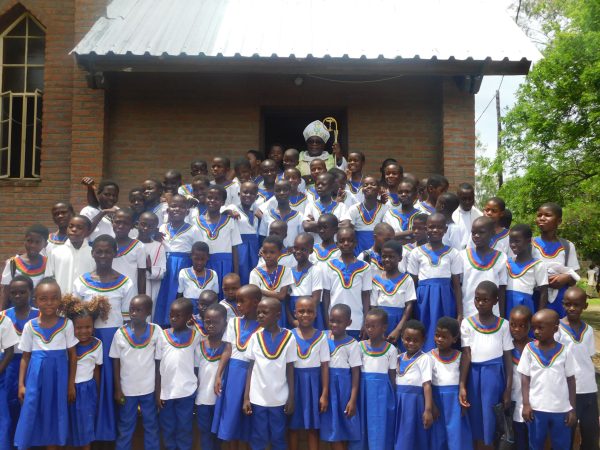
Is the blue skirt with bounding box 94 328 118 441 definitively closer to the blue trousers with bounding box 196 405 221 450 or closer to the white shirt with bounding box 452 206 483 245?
the blue trousers with bounding box 196 405 221 450

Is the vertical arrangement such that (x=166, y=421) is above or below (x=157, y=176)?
below

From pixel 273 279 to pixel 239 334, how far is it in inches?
27.2

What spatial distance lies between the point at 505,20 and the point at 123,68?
4.54 meters

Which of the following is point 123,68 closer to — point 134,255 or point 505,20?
point 134,255

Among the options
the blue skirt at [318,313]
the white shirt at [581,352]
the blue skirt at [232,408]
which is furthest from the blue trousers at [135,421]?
the white shirt at [581,352]

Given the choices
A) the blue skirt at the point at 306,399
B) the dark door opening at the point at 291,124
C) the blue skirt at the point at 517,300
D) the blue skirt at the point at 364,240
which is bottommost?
the blue skirt at the point at 306,399

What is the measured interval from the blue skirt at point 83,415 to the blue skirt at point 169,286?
1120 mm

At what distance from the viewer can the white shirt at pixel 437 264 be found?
495 cm

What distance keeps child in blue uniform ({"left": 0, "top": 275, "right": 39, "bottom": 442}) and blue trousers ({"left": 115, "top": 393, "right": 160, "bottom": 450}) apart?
0.73 m

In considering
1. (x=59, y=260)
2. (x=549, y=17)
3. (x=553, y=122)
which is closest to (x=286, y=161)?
(x=59, y=260)

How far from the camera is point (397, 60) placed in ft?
22.6

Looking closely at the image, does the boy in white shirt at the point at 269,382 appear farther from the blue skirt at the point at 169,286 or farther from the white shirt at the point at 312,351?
the blue skirt at the point at 169,286

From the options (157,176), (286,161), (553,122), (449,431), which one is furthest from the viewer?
(553,122)

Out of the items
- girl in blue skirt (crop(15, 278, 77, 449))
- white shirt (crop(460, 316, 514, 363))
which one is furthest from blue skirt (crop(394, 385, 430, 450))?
girl in blue skirt (crop(15, 278, 77, 449))
